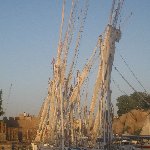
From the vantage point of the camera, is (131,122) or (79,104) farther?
(131,122)

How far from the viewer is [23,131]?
64.6 m

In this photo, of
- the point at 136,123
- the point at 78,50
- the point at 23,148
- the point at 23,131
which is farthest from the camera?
the point at 136,123

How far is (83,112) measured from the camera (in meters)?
33.3

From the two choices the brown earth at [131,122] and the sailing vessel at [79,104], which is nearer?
the sailing vessel at [79,104]

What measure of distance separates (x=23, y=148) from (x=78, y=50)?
46.8 feet

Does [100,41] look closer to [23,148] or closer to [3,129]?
[23,148]

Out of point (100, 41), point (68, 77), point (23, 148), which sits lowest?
point (23, 148)

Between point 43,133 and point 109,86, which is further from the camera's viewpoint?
point 43,133

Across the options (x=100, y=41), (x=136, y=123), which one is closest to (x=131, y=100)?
(x=136, y=123)

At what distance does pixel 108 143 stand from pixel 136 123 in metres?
75.7

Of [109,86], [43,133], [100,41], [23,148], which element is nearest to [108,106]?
[109,86]

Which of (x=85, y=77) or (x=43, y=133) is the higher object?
(x=85, y=77)

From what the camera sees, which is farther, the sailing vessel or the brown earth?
the brown earth

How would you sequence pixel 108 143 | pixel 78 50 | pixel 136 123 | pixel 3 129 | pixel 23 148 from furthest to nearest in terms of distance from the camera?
pixel 136 123, pixel 3 129, pixel 23 148, pixel 78 50, pixel 108 143
